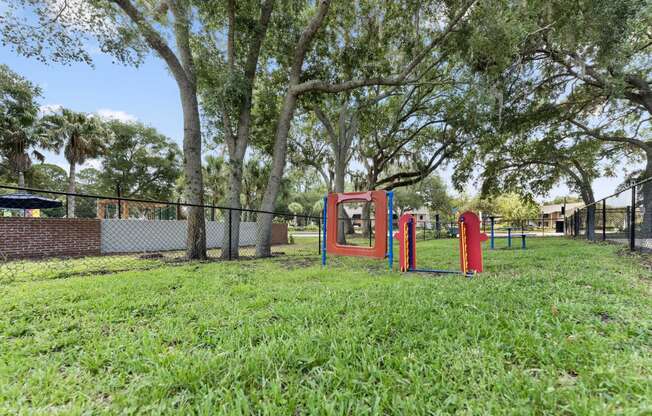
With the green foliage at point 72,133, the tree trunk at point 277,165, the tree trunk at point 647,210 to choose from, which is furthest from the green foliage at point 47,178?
the tree trunk at point 647,210

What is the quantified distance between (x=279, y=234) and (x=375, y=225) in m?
11.4

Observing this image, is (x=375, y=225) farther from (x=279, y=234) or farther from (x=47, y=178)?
(x=47, y=178)

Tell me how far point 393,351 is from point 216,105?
7278 millimetres

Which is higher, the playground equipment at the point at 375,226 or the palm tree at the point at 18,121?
the palm tree at the point at 18,121

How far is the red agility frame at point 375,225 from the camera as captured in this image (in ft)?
17.8

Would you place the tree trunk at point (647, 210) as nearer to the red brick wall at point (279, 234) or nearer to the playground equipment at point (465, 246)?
the playground equipment at point (465, 246)

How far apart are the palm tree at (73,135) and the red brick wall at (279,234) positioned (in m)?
10.7

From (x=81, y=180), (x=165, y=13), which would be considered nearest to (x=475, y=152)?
(x=165, y=13)

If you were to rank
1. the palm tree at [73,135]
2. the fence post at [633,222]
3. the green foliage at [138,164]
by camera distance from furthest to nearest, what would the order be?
the green foliage at [138,164]
the palm tree at [73,135]
the fence post at [633,222]

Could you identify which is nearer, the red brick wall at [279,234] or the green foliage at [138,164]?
the red brick wall at [279,234]

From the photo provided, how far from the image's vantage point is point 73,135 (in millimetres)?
15750

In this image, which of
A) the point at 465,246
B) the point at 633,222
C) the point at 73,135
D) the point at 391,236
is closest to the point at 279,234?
the point at 391,236

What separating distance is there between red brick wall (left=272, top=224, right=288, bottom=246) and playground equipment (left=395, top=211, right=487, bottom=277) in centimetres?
1140

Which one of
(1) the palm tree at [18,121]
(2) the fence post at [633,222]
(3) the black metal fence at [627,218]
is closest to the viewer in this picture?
(2) the fence post at [633,222]
